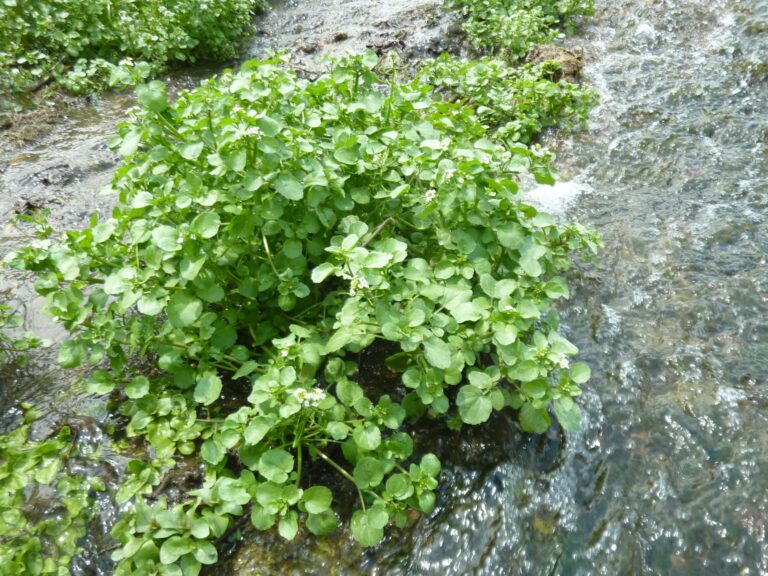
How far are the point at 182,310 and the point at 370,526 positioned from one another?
1.19 meters

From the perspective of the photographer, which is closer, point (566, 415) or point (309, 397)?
point (309, 397)

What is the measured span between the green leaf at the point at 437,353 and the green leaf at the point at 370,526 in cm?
62

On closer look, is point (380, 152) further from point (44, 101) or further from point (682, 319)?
point (44, 101)

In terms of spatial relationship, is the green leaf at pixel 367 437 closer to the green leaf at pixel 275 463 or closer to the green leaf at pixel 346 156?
the green leaf at pixel 275 463

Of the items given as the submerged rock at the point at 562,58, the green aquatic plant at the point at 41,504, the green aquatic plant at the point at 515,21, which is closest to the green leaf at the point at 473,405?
the green aquatic plant at the point at 41,504

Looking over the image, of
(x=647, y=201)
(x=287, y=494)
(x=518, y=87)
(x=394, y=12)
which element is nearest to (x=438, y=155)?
(x=287, y=494)

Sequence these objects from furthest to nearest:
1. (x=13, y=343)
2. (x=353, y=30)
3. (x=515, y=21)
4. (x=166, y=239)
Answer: (x=353, y=30)
(x=515, y=21)
(x=13, y=343)
(x=166, y=239)

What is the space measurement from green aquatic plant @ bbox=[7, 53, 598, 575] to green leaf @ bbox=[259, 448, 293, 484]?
11 millimetres

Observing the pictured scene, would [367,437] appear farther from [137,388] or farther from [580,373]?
[137,388]

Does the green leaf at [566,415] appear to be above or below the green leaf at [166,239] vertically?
below

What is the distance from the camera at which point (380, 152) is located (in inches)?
110

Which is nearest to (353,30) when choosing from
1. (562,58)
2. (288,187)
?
(562,58)

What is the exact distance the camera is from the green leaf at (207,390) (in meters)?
2.34

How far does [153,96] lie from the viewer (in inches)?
90.7
